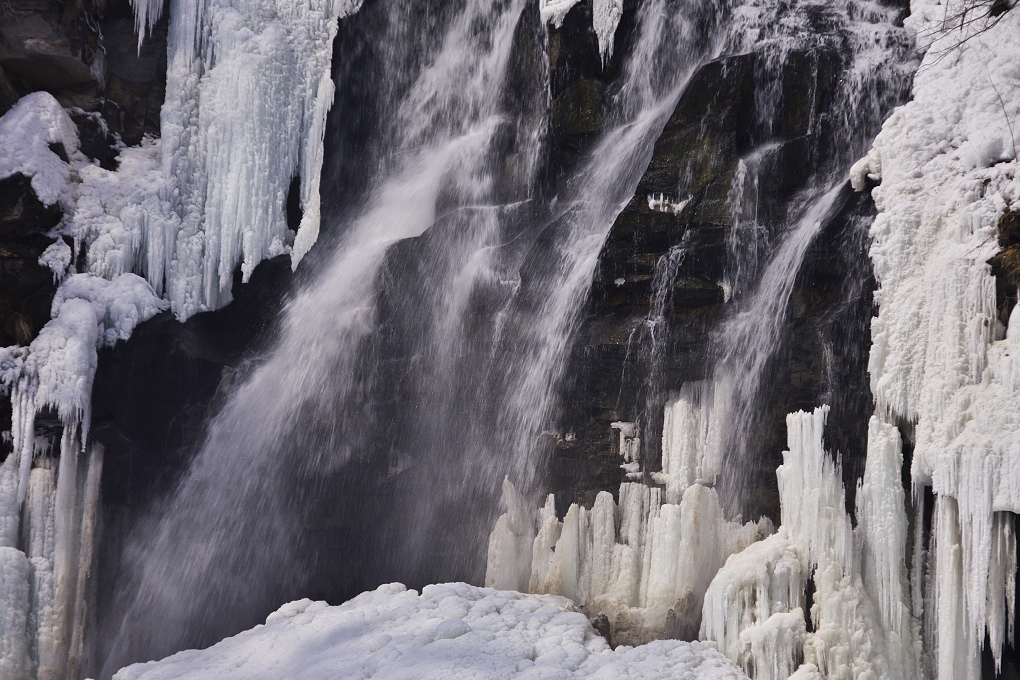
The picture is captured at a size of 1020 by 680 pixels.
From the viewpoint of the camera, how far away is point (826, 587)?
711 cm

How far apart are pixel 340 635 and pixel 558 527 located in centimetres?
242

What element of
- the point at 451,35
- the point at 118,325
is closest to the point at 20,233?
the point at 118,325

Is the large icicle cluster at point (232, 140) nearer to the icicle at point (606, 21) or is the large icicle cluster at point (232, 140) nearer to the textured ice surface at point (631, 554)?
the icicle at point (606, 21)

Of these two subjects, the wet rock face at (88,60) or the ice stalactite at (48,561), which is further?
the wet rock face at (88,60)

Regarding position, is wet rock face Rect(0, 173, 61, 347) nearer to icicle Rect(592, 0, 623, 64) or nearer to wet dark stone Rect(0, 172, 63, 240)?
wet dark stone Rect(0, 172, 63, 240)

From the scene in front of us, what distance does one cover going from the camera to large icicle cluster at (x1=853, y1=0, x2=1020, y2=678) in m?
6.38

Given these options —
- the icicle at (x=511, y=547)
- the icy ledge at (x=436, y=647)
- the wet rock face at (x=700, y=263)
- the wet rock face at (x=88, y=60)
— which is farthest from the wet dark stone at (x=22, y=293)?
the wet rock face at (x=700, y=263)

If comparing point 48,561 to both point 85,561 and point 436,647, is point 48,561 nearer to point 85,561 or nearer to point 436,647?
point 85,561

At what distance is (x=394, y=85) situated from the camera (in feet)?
41.5

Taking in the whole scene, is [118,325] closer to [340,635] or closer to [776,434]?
[340,635]

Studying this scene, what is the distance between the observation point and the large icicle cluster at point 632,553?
26.3 ft

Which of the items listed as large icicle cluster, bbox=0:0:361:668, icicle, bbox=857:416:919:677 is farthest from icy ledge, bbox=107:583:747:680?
large icicle cluster, bbox=0:0:361:668

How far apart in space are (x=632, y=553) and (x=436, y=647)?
2.15 m

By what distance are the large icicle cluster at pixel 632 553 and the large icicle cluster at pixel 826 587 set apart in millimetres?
510
